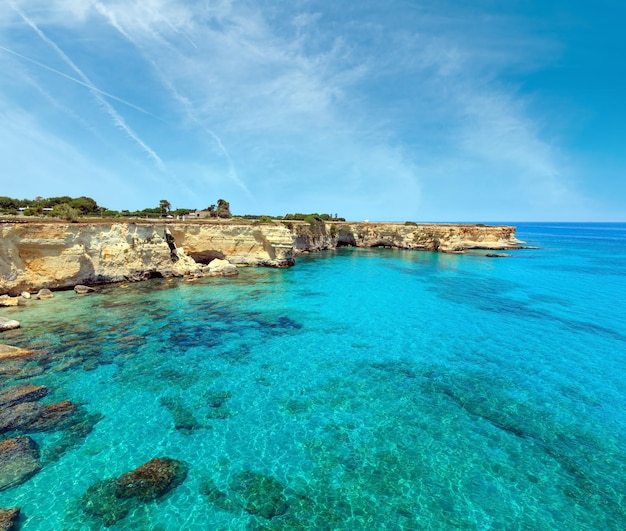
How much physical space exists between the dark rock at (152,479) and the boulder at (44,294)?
23.7m

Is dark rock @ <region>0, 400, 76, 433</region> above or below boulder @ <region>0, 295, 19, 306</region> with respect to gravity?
below

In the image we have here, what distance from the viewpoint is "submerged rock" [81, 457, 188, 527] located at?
7.66 metres

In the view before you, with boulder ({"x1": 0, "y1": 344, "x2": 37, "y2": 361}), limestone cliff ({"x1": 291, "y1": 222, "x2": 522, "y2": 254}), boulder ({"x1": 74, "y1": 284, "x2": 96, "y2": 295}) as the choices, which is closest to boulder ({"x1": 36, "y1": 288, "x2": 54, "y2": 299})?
boulder ({"x1": 74, "y1": 284, "x2": 96, "y2": 295})

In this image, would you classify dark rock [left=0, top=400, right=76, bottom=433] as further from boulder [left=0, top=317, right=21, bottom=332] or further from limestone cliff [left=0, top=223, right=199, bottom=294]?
limestone cliff [left=0, top=223, right=199, bottom=294]

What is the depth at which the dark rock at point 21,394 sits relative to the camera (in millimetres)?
11609

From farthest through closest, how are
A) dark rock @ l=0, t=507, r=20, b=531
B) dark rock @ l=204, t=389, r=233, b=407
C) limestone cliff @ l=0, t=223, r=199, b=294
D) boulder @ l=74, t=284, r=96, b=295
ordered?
boulder @ l=74, t=284, r=96, b=295 < limestone cliff @ l=0, t=223, r=199, b=294 < dark rock @ l=204, t=389, r=233, b=407 < dark rock @ l=0, t=507, r=20, b=531

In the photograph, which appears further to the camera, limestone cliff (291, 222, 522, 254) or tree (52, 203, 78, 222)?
limestone cliff (291, 222, 522, 254)

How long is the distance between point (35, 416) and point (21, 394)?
1.90m

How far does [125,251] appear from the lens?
104 ft

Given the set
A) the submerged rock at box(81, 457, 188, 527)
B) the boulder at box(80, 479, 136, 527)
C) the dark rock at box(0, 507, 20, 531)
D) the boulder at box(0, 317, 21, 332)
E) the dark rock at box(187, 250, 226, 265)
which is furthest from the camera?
the dark rock at box(187, 250, 226, 265)

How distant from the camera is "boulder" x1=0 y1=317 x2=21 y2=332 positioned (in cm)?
1832

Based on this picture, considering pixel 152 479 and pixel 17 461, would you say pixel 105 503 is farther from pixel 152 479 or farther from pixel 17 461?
pixel 17 461

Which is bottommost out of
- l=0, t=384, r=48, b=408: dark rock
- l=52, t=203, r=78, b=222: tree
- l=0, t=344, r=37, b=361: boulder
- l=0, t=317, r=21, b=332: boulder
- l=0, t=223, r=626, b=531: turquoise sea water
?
l=0, t=223, r=626, b=531: turquoise sea water

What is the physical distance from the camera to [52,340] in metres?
17.2
